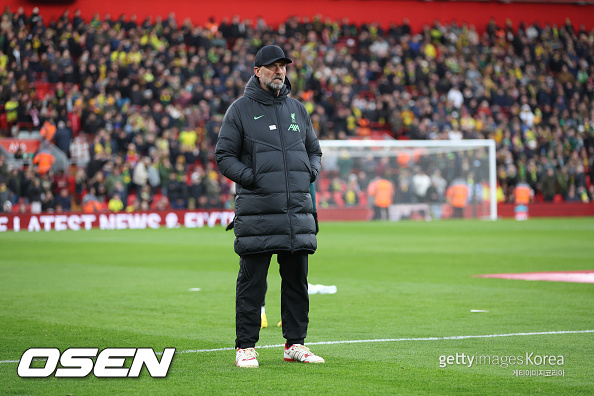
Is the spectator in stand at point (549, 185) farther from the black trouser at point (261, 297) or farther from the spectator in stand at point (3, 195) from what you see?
the black trouser at point (261, 297)

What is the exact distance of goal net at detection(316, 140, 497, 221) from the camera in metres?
37.5

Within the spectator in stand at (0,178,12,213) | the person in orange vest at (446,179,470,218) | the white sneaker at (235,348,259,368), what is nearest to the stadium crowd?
the spectator in stand at (0,178,12,213)

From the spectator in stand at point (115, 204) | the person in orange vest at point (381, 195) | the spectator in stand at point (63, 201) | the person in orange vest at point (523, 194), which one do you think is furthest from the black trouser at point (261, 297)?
the person in orange vest at point (523, 194)

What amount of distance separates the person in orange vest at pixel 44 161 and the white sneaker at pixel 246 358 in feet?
87.2

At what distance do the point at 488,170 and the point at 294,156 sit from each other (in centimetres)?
3196

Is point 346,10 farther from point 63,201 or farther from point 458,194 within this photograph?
point 63,201

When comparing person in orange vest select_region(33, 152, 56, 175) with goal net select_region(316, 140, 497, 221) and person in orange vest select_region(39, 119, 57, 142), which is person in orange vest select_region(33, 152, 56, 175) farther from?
goal net select_region(316, 140, 497, 221)

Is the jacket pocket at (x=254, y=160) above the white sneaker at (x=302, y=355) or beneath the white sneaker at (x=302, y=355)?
above

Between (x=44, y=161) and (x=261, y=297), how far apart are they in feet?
88.0

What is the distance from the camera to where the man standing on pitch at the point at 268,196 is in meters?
7.27

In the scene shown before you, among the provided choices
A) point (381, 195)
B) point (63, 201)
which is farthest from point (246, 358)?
point (381, 195)

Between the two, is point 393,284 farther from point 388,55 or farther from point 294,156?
point 388,55

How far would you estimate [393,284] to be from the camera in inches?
564

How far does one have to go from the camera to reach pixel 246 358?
23.5 ft
